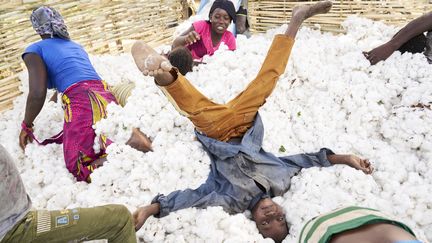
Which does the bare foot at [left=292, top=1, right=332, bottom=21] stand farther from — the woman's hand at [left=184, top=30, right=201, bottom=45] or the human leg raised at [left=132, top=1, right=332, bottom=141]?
the woman's hand at [left=184, top=30, right=201, bottom=45]

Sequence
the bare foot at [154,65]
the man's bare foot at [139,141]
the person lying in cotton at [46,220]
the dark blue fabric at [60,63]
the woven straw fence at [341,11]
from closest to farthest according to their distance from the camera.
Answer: the person lying in cotton at [46,220] → the bare foot at [154,65] → the man's bare foot at [139,141] → the dark blue fabric at [60,63] → the woven straw fence at [341,11]

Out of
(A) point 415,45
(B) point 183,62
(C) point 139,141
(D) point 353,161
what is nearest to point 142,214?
(C) point 139,141

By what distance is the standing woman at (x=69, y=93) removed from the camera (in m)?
2.29

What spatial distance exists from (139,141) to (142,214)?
598 mm

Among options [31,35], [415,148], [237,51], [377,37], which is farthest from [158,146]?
[377,37]

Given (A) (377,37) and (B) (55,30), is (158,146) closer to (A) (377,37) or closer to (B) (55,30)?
(B) (55,30)

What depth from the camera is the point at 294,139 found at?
2.40 m

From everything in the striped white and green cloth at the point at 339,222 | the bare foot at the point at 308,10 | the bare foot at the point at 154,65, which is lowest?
the striped white and green cloth at the point at 339,222

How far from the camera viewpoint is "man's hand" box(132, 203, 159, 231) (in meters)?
1.72

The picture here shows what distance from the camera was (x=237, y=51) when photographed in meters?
2.96

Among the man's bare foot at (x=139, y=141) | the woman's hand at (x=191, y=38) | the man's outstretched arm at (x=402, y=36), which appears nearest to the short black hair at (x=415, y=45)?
the man's outstretched arm at (x=402, y=36)

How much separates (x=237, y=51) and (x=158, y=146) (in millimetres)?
1176

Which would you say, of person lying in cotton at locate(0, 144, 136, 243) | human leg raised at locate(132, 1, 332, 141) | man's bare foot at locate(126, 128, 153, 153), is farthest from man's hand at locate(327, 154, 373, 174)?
person lying in cotton at locate(0, 144, 136, 243)

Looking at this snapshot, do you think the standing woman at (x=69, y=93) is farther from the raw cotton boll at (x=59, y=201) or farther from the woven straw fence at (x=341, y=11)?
the woven straw fence at (x=341, y=11)
